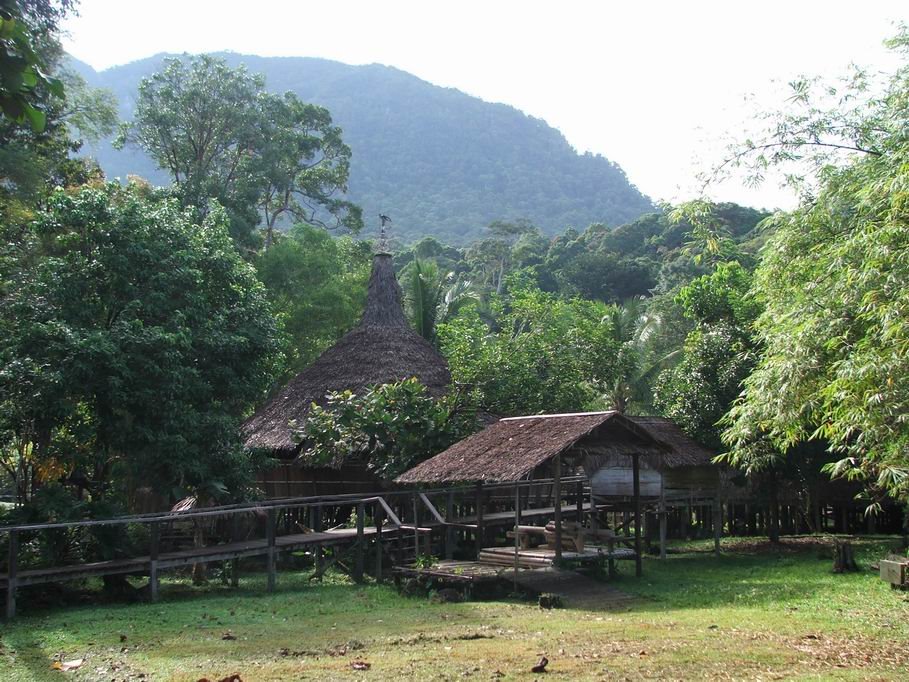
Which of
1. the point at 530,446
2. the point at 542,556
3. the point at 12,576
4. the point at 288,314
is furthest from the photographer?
the point at 288,314

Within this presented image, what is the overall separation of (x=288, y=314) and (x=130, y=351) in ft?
44.0

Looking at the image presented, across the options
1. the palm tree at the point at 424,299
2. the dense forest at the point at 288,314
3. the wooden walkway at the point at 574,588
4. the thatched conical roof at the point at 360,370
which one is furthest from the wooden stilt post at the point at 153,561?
the palm tree at the point at 424,299

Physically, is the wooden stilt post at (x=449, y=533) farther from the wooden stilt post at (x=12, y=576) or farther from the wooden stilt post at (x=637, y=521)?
the wooden stilt post at (x=12, y=576)

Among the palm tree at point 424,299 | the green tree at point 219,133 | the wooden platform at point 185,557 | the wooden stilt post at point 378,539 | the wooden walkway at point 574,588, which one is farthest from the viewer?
the green tree at point 219,133

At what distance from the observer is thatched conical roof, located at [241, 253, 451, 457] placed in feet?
62.1

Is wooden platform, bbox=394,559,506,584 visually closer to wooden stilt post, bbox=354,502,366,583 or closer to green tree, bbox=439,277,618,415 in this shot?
wooden stilt post, bbox=354,502,366,583

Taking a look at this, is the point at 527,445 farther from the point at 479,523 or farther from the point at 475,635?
the point at 475,635

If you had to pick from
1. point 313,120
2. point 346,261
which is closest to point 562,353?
point 346,261

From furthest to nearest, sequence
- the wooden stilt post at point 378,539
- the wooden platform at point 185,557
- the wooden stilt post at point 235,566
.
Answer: the wooden stilt post at point 378,539 < the wooden stilt post at point 235,566 < the wooden platform at point 185,557

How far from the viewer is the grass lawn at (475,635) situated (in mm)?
6797

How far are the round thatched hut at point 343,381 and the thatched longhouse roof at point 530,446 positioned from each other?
4570mm

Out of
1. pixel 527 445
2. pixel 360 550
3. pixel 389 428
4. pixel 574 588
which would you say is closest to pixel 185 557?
pixel 360 550

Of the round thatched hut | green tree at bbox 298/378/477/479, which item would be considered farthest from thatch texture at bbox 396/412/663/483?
the round thatched hut

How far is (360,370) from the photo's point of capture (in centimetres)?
1958
